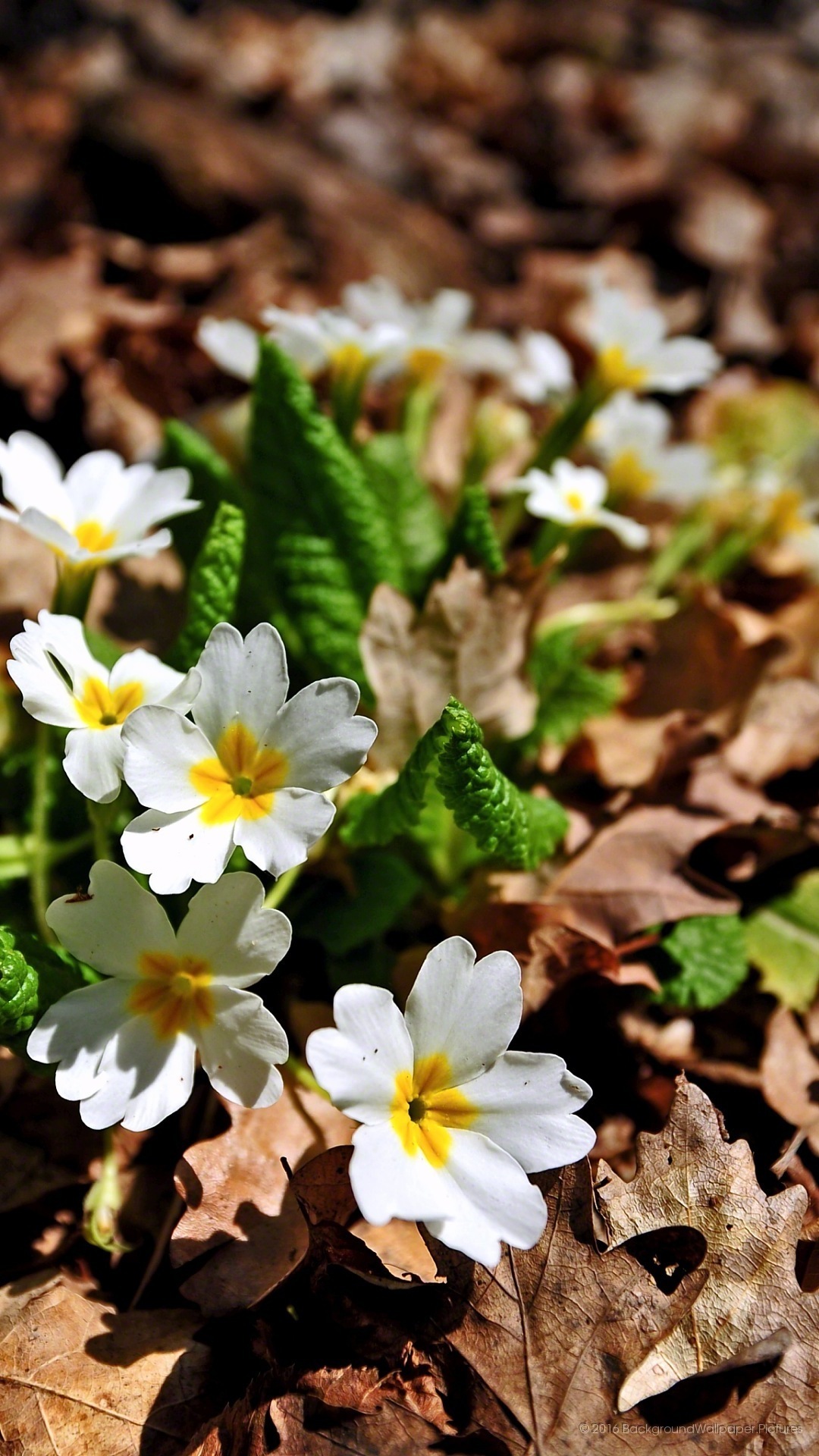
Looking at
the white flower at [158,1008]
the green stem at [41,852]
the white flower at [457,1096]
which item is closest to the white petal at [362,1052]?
the white flower at [457,1096]

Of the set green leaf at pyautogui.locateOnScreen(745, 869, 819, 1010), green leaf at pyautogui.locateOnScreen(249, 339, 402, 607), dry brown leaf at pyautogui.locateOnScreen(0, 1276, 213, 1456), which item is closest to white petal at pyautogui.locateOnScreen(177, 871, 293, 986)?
dry brown leaf at pyautogui.locateOnScreen(0, 1276, 213, 1456)

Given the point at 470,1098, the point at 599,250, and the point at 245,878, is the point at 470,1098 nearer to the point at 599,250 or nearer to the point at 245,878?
the point at 245,878

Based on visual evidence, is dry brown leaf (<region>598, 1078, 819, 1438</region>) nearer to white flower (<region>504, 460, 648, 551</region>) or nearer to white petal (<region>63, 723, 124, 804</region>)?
white petal (<region>63, 723, 124, 804</region>)

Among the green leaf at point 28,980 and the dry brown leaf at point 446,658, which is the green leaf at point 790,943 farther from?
the green leaf at point 28,980

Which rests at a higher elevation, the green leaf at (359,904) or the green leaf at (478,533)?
the green leaf at (478,533)

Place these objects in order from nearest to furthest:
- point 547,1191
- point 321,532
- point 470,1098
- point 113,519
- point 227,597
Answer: point 470,1098
point 547,1191
point 227,597
point 113,519
point 321,532

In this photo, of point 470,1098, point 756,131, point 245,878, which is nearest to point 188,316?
point 245,878
